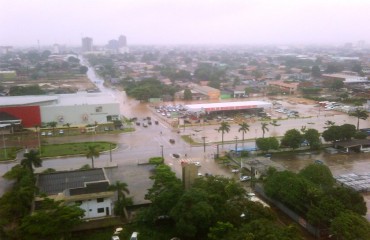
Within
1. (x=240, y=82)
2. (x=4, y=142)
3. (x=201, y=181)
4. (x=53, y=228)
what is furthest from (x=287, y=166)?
(x=240, y=82)

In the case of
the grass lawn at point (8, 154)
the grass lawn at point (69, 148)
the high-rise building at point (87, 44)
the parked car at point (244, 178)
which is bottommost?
the parked car at point (244, 178)

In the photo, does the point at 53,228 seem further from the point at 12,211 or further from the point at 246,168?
the point at 246,168

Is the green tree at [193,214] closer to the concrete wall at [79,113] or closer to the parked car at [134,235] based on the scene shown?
the parked car at [134,235]

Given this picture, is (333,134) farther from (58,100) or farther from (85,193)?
(58,100)

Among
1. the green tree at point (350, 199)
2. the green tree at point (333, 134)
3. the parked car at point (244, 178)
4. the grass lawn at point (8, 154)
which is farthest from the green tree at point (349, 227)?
the grass lawn at point (8, 154)

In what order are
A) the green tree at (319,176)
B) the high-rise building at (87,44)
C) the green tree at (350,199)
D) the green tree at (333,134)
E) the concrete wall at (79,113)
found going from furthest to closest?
the high-rise building at (87,44) → the concrete wall at (79,113) → the green tree at (333,134) → the green tree at (319,176) → the green tree at (350,199)

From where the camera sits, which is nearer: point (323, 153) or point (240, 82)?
point (323, 153)
